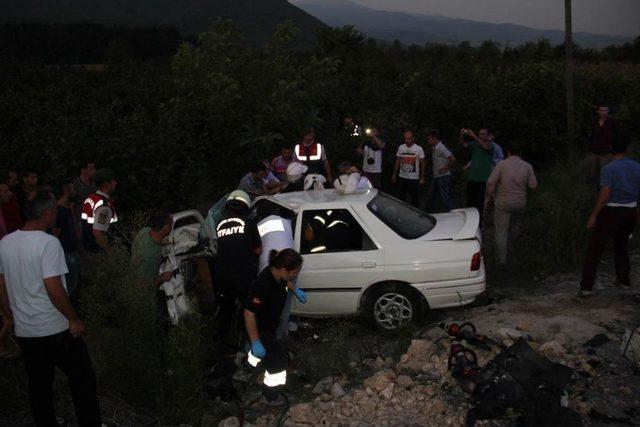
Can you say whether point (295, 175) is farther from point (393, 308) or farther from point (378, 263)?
point (393, 308)

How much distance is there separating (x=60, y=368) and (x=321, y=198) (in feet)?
11.2

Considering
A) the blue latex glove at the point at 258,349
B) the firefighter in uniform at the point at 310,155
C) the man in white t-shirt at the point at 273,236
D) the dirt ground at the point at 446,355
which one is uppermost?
the firefighter in uniform at the point at 310,155

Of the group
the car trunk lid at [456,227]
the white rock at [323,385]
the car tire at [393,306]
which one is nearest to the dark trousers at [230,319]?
the white rock at [323,385]

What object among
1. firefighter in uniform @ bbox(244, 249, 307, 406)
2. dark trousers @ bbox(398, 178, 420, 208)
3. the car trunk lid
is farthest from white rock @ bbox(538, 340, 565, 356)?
dark trousers @ bbox(398, 178, 420, 208)

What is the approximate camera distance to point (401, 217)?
6945 mm

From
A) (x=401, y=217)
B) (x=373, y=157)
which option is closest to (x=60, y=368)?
(x=401, y=217)

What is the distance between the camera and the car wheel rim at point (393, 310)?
6512 mm

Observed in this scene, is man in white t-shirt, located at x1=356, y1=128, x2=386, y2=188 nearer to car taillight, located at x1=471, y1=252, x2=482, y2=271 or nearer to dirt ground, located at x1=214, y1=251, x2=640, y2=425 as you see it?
dirt ground, located at x1=214, y1=251, x2=640, y2=425

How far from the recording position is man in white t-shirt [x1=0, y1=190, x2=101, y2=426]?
164 inches

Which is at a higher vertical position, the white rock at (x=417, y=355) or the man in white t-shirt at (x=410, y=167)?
→ the man in white t-shirt at (x=410, y=167)

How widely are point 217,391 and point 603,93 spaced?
15734 mm

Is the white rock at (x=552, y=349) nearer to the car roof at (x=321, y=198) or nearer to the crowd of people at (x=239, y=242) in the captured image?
the crowd of people at (x=239, y=242)

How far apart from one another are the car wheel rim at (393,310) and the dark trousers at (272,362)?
1590 mm

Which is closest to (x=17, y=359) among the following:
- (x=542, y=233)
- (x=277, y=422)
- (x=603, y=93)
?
(x=277, y=422)
